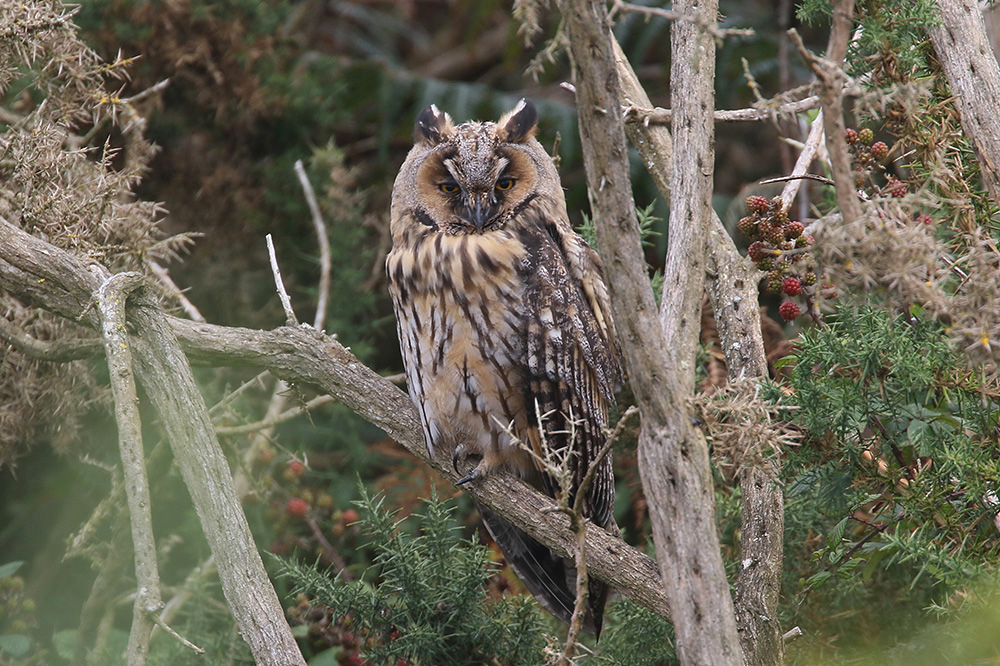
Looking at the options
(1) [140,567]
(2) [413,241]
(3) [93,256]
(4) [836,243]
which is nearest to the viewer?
(4) [836,243]

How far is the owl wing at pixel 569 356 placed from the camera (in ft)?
7.89

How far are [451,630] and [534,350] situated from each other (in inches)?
28.2

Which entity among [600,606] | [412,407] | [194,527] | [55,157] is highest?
[55,157]

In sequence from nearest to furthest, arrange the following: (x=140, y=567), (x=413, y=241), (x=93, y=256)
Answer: (x=140, y=567) < (x=93, y=256) < (x=413, y=241)

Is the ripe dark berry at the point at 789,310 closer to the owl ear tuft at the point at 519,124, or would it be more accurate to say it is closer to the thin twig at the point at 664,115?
the thin twig at the point at 664,115

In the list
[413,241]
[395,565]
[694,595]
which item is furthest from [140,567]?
[413,241]

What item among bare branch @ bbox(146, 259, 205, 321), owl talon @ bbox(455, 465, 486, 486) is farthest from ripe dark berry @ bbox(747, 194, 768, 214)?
bare branch @ bbox(146, 259, 205, 321)

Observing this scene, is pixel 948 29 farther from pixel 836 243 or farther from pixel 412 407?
pixel 412 407

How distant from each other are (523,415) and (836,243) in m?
1.23

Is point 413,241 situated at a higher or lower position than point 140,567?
higher

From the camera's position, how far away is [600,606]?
246 cm

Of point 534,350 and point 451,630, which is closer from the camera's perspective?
point 451,630

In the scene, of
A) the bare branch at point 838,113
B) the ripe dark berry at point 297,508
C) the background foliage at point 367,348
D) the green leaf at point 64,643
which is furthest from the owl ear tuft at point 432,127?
the green leaf at point 64,643

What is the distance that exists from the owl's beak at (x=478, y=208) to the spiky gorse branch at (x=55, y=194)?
31.1 inches
